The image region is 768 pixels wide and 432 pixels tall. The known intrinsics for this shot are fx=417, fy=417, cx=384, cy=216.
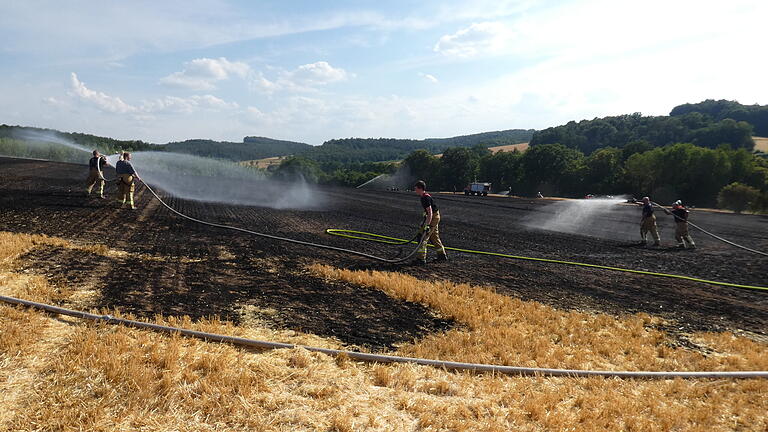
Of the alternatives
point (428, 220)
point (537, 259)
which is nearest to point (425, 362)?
point (428, 220)

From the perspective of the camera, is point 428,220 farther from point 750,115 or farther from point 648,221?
point 750,115

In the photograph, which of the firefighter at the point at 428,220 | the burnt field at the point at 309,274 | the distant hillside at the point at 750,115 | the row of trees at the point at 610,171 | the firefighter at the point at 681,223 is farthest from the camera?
the distant hillside at the point at 750,115

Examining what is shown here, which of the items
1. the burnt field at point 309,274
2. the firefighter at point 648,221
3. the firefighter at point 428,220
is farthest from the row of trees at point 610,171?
the firefighter at point 428,220

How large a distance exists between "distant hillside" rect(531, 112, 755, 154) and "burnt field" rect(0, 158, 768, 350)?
92.5 metres

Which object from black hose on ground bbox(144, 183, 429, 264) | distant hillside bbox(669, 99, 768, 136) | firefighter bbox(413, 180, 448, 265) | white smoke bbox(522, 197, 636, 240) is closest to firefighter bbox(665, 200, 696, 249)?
white smoke bbox(522, 197, 636, 240)

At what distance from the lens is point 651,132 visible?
144 m

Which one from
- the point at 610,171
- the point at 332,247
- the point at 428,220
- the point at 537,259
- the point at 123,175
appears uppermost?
the point at 610,171

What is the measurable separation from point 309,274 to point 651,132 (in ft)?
542

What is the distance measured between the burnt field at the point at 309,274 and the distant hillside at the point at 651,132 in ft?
303

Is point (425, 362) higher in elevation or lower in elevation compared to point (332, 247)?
lower

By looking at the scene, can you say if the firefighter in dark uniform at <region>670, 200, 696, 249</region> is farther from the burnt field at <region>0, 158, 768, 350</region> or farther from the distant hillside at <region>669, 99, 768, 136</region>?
the distant hillside at <region>669, 99, 768, 136</region>

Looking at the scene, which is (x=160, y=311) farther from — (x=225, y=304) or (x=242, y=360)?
(x=242, y=360)

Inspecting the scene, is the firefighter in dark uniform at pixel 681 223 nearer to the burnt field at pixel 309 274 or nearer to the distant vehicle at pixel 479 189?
the burnt field at pixel 309 274

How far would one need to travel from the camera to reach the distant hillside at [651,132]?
119188 millimetres
